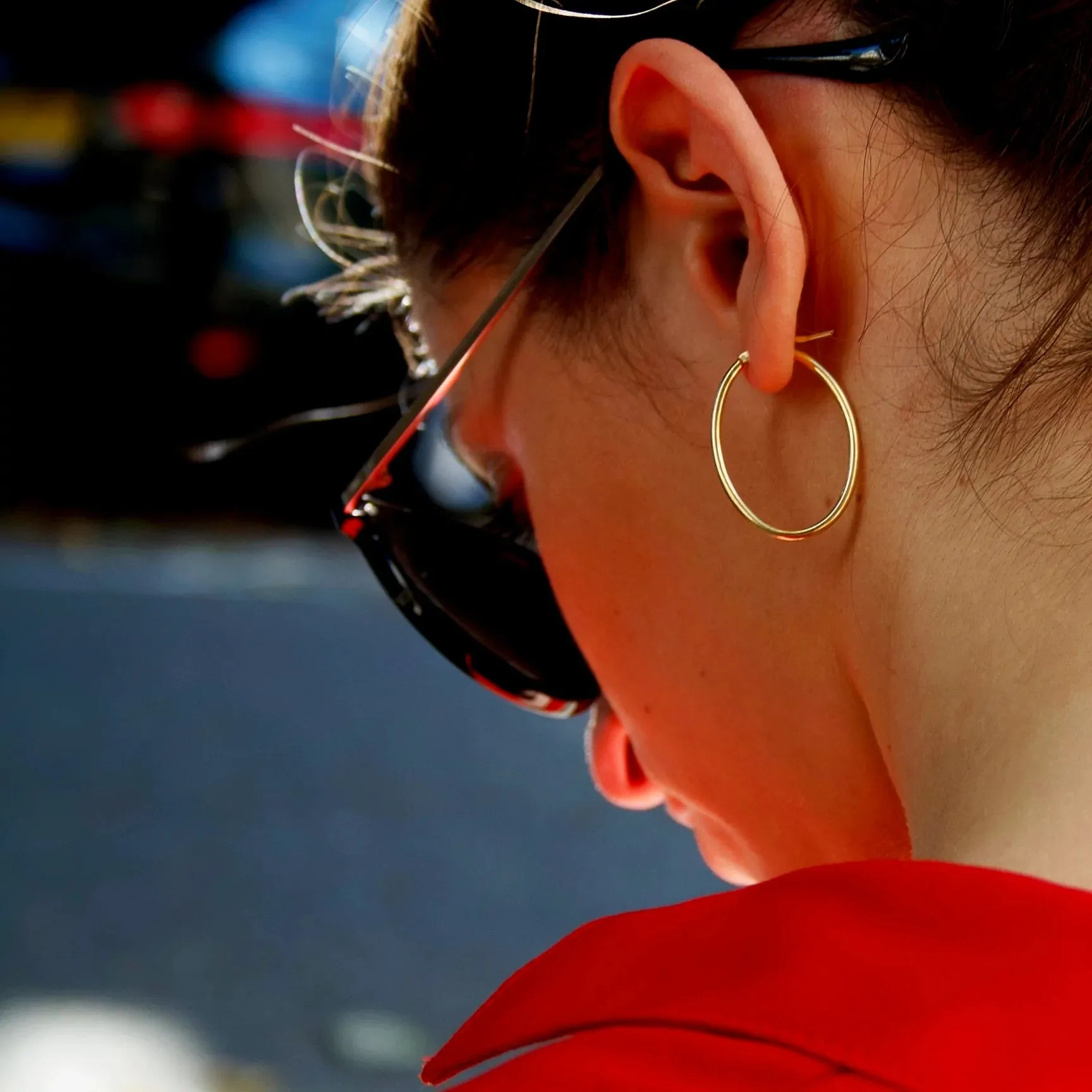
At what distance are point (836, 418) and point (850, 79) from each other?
143 mm

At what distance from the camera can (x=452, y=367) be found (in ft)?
3.14

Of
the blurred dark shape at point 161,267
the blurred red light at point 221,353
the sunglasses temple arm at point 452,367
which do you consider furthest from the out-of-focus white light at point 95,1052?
the blurred red light at point 221,353

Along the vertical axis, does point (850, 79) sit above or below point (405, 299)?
above

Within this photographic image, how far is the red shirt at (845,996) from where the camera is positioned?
49cm

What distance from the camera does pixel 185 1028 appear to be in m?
2.80

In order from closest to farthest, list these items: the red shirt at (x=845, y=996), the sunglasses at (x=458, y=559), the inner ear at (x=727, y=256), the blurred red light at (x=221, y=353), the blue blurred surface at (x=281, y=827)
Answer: the red shirt at (x=845, y=996), the inner ear at (x=727, y=256), the sunglasses at (x=458, y=559), the blue blurred surface at (x=281, y=827), the blurred red light at (x=221, y=353)

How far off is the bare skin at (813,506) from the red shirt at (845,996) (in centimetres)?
5

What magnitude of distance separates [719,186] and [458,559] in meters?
0.53

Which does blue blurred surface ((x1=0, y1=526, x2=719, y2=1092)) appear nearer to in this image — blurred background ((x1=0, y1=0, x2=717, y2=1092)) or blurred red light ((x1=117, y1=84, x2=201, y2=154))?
blurred background ((x1=0, y1=0, x2=717, y2=1092))

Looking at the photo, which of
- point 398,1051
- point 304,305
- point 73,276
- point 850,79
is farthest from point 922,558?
point 73,276

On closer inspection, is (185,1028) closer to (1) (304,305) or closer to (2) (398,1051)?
(2) (398,1051)

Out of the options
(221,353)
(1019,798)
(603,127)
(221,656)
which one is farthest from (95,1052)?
(221,353)

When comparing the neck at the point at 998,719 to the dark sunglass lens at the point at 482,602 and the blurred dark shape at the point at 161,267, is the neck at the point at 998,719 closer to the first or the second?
the dark sunglass lens at the point at 482,602

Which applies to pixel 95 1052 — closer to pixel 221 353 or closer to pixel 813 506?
pixel 813 506
